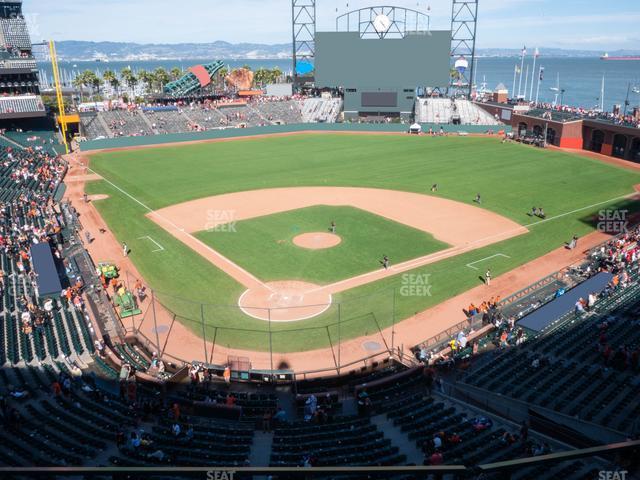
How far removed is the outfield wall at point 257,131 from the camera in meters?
77.2

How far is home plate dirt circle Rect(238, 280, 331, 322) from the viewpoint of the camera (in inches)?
1073

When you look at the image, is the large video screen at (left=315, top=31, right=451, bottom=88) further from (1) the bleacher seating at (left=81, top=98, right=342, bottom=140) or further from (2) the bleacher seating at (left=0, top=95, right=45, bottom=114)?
(2) the bleacher seating at (left=0, top=95, right=45, bottom=114)

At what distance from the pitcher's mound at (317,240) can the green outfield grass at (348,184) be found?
23.1 feet

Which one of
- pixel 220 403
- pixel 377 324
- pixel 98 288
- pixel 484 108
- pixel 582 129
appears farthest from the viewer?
pixel 484 108

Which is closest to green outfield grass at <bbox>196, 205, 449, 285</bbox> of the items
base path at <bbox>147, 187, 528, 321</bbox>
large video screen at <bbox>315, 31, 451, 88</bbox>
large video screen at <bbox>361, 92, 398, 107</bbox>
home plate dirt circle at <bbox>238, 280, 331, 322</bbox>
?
base path at <bbox>147, 187, 528, 321</bbox>

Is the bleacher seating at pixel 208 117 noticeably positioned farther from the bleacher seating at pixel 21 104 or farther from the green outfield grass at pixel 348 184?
the green outfield grass at pixel 348 184

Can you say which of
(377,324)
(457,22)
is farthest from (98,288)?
(457,22)

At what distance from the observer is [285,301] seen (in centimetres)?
2855

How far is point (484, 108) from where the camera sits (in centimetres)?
9450

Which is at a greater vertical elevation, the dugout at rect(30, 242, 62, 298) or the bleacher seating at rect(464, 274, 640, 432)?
the dugout at rect(30, 242, 62, 298)

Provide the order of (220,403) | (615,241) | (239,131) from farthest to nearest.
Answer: (239,131), (615,241), (220,403)

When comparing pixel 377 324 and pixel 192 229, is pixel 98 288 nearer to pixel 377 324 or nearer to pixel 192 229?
pixel 192 229

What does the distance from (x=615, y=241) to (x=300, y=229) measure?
2250 cm

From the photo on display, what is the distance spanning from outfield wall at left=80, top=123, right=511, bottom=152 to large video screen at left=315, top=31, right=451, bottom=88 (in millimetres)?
9308
